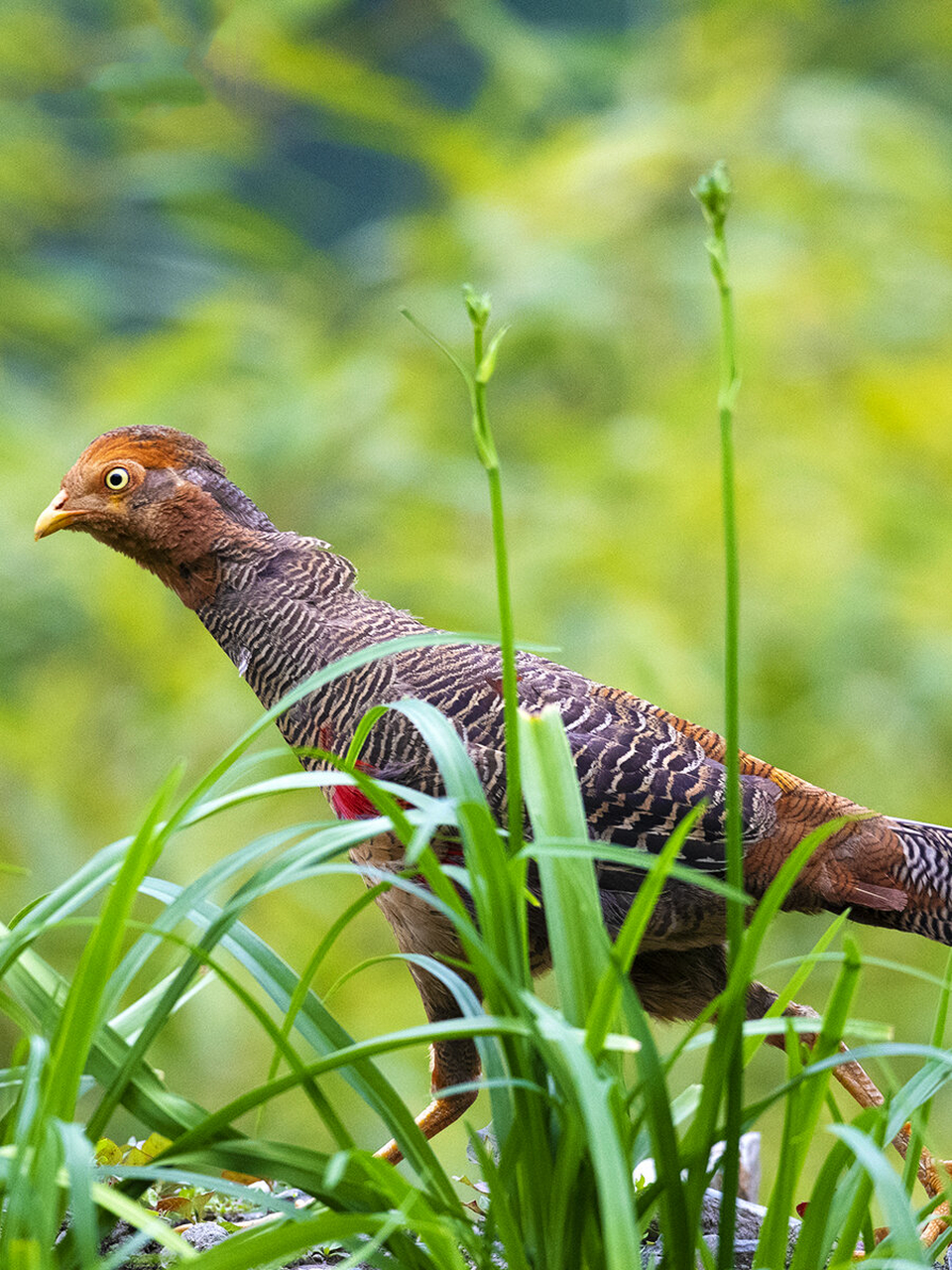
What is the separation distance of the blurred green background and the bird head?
3.66 ft

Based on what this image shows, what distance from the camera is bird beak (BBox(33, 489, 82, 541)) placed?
167 centimetres

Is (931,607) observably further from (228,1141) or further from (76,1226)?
(76,1226)

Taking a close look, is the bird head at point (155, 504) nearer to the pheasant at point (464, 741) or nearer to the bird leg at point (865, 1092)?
the pheasant at point (464, 741)

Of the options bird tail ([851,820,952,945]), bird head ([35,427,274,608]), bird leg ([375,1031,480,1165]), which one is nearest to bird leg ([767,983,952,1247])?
bird tail ([851,820,952,945])

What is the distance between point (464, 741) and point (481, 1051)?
55cm

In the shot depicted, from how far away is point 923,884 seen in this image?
5.68 ft

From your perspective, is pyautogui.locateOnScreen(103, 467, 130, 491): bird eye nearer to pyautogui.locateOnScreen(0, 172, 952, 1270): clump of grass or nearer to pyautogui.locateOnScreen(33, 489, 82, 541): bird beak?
pyautogui.locateOnScreen(33, 489, 82, 541): bird beak

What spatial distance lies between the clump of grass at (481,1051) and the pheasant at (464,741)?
47cm

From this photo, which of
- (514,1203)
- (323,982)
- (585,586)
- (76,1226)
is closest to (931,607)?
(585,586)

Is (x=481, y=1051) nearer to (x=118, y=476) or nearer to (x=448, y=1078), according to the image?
(x=448, y=1078)

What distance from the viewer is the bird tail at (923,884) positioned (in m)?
1.73

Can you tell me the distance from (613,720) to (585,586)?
1392mm

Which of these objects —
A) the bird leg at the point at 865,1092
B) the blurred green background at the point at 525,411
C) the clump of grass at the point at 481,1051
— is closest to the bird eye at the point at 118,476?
the clump of grass at the point at 481,1051

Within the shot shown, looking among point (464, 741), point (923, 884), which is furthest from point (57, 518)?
point (923, 884)
